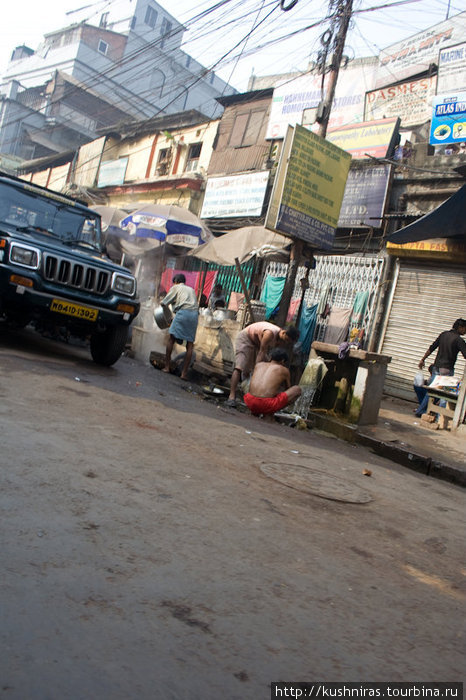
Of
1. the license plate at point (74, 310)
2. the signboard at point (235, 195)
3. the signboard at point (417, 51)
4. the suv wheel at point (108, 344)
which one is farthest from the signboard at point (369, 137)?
the license plate at point (74, 310)

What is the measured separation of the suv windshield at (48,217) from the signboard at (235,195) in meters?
11.1

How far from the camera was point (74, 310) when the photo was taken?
647cm

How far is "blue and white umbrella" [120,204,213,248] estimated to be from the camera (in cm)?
1321

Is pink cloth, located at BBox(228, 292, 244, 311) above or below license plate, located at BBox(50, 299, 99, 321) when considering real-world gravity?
above

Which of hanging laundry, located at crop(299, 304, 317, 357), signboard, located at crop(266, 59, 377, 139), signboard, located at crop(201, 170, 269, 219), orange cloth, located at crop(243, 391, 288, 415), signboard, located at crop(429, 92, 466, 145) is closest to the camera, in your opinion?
orange cloth, located at crop(243, 391, 288, 415)

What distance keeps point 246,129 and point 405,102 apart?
20.9 ft

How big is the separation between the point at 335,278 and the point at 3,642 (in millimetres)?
12650

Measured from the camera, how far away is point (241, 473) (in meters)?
3.82

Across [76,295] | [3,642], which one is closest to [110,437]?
[3,642]

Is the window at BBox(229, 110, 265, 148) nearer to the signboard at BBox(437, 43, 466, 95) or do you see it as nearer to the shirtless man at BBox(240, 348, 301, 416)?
the signboard at BBox(437, 43, 466, 95)

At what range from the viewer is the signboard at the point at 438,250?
11383 millimetres

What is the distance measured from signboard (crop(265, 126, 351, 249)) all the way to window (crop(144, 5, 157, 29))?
4298cm

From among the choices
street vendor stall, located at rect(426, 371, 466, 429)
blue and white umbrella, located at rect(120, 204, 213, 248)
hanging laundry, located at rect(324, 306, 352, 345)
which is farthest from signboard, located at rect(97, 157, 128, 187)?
street vendor stall, located at rect(426, 371, 466, 429)

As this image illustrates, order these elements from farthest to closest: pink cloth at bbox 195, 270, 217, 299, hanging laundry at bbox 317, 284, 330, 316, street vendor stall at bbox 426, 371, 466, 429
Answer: pink cloth at bbox 195, 270, 217, 299
hanging laundry at bbox 317, 284, 330, 316
street vendor stall at bbox 426, 371, 466, 429
